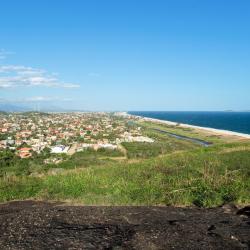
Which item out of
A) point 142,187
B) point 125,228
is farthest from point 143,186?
point 125,228

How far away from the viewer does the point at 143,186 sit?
1123 centimetres

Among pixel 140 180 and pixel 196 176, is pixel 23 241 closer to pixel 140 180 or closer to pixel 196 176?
pixel 140 180

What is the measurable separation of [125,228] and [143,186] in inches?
161

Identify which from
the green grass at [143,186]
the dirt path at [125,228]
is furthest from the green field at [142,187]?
the dirt path at [125,228]

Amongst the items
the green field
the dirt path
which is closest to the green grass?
the green field

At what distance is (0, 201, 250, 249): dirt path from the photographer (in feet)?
20.7

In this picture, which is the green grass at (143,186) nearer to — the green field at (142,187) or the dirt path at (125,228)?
the green field at (142,187)

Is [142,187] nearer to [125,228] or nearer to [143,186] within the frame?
[143,186]

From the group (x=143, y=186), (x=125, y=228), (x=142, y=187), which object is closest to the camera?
(x=125, y=228)

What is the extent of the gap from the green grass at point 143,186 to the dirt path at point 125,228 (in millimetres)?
952

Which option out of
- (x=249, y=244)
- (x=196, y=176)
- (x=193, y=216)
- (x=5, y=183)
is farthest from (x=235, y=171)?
(x=5, y=183)

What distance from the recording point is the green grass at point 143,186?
387 inches

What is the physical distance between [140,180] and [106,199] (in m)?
2.49

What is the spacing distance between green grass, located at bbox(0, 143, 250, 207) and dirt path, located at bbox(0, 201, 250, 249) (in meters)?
0.95
